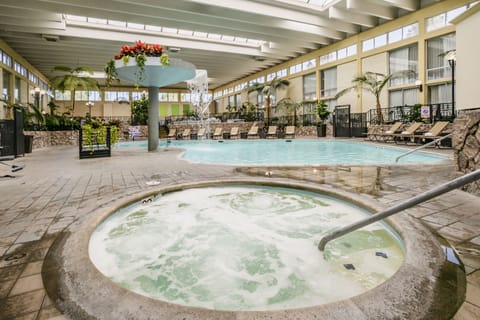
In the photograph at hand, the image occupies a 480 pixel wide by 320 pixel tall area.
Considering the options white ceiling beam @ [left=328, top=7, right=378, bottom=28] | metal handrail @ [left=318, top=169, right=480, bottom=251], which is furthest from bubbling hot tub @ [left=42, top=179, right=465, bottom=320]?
white ceiling beam @ [left=328, top=7, right=378, bottom=28]

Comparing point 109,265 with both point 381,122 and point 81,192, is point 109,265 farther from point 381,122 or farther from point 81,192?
point 381,122

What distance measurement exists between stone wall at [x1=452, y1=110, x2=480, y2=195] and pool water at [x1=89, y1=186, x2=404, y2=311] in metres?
1.70

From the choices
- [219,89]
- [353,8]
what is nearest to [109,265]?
[353,8]

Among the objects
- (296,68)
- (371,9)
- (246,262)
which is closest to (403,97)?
(371,9)

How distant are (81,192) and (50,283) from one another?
94.3 inches

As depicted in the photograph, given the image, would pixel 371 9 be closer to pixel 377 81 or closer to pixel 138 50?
pixel 377 81

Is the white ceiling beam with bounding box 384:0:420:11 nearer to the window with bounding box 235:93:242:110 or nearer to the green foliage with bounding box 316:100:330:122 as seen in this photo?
the green foliage with bounding box 316:100:330:122

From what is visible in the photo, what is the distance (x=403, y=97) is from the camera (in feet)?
49.2

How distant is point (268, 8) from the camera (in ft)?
42.9

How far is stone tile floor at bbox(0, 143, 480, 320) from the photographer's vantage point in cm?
142

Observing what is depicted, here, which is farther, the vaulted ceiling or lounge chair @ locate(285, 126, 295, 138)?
lounge chair @ locate(285, 126, 295, 138)

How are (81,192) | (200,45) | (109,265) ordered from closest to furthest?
Answer: 1. (109,265)
2. (81,192)
3. (200,45)

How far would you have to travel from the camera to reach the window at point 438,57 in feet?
41.8

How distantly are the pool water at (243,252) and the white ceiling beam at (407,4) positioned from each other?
13.1 metres
